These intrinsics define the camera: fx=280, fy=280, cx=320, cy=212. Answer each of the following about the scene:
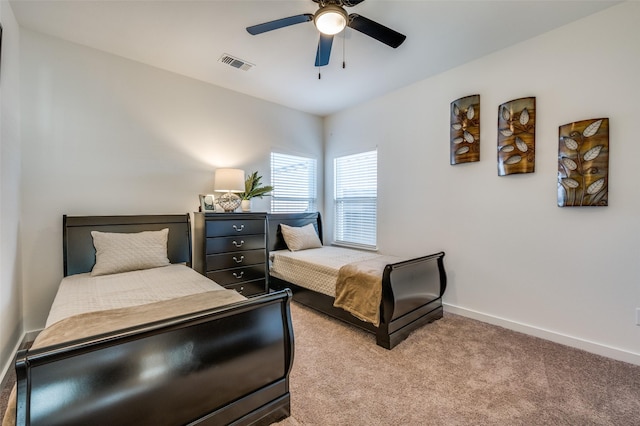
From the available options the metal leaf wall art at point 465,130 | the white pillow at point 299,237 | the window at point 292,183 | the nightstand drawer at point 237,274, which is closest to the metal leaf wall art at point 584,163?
the metal leaf wall art at point 465,130

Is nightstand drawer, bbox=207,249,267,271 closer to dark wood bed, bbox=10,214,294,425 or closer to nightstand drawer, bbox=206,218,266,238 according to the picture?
nightstand drawer, bbox=206,218,266,238

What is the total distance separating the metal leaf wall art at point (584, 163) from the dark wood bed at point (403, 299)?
1.24 metres

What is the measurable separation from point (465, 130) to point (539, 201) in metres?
1.02

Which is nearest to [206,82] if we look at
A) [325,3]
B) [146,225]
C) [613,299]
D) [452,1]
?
[146,225]

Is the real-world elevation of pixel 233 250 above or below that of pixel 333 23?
below

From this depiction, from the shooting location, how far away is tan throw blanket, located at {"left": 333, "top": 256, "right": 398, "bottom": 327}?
245cm

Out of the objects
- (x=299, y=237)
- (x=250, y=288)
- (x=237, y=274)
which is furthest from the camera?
(x=299, y=237)

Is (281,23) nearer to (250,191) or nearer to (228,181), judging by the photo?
(228,181)

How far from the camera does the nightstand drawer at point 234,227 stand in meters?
2.98

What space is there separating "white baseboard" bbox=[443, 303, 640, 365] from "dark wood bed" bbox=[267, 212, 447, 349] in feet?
1.12

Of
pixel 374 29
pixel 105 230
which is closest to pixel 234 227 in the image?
pixel 105 230

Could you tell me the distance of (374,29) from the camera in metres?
2.03

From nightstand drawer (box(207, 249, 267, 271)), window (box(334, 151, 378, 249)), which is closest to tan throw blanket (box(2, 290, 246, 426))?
nightstand drawer (box(207, 249, 267, 271))

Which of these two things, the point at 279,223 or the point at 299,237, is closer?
the point at 299,237
